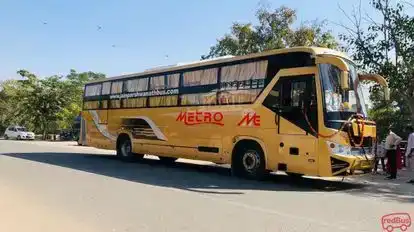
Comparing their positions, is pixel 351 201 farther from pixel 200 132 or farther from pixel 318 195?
pixel 200 132

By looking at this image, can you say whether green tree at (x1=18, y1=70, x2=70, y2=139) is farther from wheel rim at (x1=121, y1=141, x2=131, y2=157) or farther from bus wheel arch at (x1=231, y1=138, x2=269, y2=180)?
bus wheel arch at (x1=231, y1=138, x2=269, y2=180)

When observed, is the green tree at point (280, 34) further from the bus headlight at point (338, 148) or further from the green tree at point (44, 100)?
the green tree at point (44, 100)

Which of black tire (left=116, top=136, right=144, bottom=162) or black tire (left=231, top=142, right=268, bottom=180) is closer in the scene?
black tire (left=231, top=142, right=268, bottom=180)

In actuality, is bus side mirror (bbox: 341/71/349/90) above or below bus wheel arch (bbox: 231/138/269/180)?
above

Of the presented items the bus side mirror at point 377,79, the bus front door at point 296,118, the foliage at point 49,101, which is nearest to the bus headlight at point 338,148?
the bus front door at point 296,118

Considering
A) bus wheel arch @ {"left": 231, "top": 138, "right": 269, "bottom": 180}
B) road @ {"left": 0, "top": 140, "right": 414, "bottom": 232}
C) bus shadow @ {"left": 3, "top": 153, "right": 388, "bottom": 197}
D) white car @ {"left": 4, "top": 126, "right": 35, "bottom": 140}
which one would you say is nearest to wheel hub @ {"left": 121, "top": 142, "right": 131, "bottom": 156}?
bus shadow @ {"left": 3, "top": 153, "right": 388, "bottom": 197}

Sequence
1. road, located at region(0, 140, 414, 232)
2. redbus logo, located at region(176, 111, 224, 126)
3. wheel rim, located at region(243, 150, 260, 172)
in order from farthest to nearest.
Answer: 1. redbus logo, located at region(176, 111, 224, 126)
2. wheel rim, located at region(243, 150, 260, 172)
3. road, located at region(0, 140, 414, 232)

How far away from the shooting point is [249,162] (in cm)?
1332

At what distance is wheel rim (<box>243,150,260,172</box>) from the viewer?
1309cm

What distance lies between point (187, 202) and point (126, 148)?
9871 mm

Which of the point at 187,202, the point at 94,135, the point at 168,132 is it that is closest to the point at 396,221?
the point at 187,202

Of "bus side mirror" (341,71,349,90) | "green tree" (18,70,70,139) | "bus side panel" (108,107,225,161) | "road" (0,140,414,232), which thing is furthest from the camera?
"green tree" (18,70,70,139)

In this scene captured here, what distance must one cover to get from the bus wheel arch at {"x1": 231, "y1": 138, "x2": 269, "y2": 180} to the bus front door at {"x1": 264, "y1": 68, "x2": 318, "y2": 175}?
0.68 metres

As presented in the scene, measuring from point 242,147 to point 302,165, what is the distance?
7.48 ft
